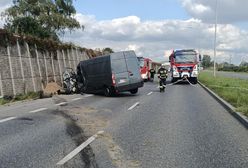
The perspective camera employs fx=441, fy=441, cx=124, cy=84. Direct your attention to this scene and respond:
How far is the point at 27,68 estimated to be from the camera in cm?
2686

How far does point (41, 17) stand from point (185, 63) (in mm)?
17003

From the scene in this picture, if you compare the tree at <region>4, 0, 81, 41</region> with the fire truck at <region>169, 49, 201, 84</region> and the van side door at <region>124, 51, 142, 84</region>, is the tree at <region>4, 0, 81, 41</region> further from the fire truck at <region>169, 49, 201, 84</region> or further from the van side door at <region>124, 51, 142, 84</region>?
the van side door at <region>124, 51, 142, 84</region>

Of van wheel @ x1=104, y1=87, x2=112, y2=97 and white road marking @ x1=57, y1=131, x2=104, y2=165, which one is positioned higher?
white road marking @ x1=57, y1=131, x2=104, y2=165

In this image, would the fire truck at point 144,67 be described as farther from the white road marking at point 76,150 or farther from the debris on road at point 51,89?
the white road marking at point 76,150

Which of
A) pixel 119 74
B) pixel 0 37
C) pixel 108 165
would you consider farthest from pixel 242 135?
pixel 0 37

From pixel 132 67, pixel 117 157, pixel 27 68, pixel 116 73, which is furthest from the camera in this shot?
pixel 27 68

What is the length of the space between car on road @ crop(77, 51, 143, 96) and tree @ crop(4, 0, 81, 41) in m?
22.4

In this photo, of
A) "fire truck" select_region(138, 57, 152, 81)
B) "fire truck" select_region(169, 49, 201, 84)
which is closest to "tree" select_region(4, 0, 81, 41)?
"fire truck" select_region(138, 57, 152, 81)

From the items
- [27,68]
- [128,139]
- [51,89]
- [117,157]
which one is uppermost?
Answer: [27,68]

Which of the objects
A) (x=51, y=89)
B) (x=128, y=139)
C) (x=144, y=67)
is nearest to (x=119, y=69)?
(x=51, y=89)

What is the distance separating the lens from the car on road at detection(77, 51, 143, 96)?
80.2 ft

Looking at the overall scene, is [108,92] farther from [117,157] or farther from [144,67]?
[144,67]

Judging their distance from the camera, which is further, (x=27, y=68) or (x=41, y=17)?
(x=41, y=17)

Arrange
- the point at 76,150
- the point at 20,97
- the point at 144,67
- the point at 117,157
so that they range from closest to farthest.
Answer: the point at 117,157, the point at 76,150, the point at 20,97, the point at 144,67
